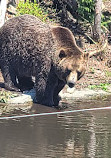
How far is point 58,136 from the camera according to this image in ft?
23.4

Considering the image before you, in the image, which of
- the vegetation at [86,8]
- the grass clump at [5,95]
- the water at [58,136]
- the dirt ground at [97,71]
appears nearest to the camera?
the water at [58,136]

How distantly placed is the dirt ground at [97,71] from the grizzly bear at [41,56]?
870 mm

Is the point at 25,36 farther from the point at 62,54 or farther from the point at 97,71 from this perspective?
the point at 97,71

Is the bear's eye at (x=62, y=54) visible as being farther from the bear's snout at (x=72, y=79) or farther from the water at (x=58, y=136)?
the water at (x=58, y=136)

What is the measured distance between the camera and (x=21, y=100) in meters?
9.70

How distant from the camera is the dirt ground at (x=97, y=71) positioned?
12.0 m

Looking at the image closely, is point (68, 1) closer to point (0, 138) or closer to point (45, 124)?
point (45, 124)

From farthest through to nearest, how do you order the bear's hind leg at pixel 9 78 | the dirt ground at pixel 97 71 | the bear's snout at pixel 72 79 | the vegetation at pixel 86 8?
the vegetation at pixel 86 8
the dirt ground at pixel 97 71
the bear's hind leg at pixel 9 78
the bear's snout at pixel 72 79

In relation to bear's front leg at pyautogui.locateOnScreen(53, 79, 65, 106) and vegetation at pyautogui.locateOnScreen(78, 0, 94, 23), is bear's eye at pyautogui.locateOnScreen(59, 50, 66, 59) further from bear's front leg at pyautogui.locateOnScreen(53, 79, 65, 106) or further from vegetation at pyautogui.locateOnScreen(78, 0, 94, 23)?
vegetation at pyautogui.locateOnScreen(78, 0, 94, 23)

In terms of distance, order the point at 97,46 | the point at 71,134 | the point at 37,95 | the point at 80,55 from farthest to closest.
→ 1. the point at 97,46
2. the point at 37,95
3. the point at 80,55
4. the point at 71,134

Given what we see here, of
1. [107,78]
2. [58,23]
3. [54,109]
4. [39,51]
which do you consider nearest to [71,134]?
[54,109]

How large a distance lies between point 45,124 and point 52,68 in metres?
2.00

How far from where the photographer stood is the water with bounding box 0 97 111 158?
20.2 ft

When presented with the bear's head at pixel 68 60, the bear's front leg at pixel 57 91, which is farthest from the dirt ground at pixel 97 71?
the bear's head at pixel 68 60
